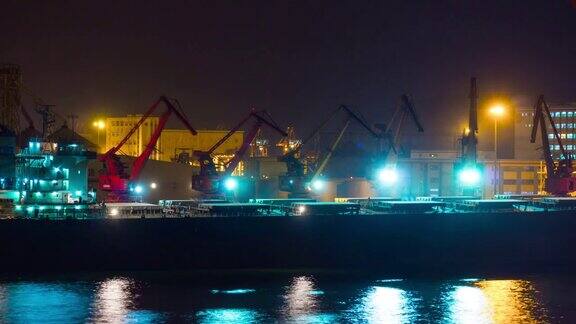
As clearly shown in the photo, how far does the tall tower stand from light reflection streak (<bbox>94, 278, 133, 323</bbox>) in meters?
14.9

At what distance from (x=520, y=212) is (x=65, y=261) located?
25379 millimetres

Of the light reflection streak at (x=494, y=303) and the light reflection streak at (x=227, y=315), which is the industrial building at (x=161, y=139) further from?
the light reflection streak at (x=227, y=315)

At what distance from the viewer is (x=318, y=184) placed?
65.1 metres

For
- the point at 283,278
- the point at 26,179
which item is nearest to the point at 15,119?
the point at 26,179

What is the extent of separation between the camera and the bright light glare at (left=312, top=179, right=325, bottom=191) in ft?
204

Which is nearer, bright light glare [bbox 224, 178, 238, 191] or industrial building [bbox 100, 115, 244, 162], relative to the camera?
bright light glare [bbox 224, 178, 238, 191]

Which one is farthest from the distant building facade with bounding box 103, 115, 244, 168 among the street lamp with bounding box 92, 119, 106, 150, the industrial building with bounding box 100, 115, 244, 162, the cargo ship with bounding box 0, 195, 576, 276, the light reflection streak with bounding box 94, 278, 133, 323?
the light reflection streak with bounding box 94, 278, 133, 323

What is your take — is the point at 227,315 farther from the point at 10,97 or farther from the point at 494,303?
the point at 10,97

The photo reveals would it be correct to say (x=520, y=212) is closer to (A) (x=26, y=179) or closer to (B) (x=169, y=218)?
(B) (x=169, y=218)

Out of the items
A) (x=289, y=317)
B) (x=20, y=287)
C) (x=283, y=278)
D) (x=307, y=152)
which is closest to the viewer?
(x=289, y=317)

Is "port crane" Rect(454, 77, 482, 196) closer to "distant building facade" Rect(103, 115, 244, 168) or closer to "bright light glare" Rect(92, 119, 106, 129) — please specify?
"distant building facade" Rect(103, 115, 244, 168)

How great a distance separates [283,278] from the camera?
4094 centimetres

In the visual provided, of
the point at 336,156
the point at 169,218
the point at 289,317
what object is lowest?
the point at 289,317

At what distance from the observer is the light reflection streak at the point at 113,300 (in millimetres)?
32250
